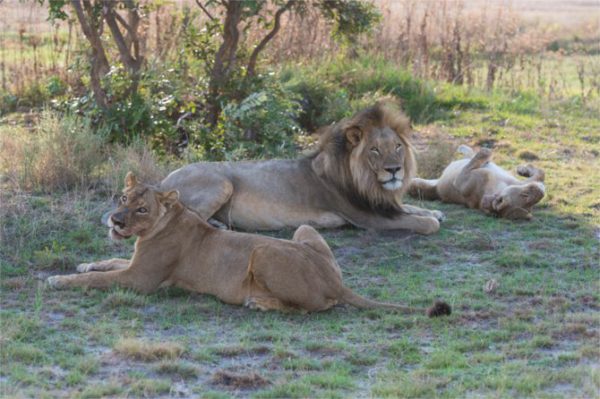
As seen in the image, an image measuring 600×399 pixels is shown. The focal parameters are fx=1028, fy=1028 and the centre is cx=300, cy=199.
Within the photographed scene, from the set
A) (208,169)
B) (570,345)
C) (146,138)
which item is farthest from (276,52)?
(570,345)

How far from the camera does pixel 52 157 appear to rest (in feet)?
30.5

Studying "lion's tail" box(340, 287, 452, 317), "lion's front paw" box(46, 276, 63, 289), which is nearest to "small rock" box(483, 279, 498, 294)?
"lion's tail" box(340, 287, 452, 317)

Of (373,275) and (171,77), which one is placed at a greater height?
(171,77)

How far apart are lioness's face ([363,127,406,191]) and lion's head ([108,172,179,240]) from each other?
2.25m

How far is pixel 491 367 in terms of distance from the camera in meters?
5.24

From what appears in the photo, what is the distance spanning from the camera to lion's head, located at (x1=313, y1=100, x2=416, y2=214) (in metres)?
8.50

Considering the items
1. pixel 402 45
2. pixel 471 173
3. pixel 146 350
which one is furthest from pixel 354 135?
pixel 402 45

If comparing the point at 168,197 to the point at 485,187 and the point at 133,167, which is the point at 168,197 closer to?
the point at 133,167

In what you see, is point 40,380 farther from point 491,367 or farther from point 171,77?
point 171,77

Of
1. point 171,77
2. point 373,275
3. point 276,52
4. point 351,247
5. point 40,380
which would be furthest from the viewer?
point 276,52

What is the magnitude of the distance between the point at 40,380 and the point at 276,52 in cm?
995

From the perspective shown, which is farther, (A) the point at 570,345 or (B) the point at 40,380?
(A) the point at 570,345

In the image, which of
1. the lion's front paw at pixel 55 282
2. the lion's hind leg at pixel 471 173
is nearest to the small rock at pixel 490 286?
the lion's hind leg at pixel 471 173

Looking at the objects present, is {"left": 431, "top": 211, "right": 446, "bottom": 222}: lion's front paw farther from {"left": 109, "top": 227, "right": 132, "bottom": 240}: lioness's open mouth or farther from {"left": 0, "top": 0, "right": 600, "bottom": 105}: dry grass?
{"left": 0, "top": 0, "right": 600, "bottom": 105}: dry grass
